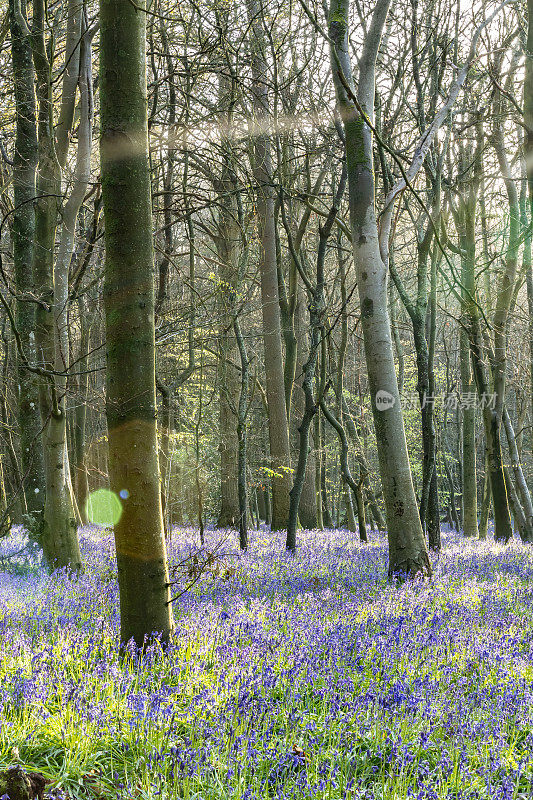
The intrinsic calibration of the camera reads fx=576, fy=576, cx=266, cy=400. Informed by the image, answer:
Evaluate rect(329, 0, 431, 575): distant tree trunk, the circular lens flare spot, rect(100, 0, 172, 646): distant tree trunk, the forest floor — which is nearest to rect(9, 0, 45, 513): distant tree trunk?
the forest floor

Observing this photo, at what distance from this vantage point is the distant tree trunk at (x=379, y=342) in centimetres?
628

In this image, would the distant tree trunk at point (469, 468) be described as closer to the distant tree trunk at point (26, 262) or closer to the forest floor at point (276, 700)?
the forest floor at point (276, 700)

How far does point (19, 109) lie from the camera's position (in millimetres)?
8602

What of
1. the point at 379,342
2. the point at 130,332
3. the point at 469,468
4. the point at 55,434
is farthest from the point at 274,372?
the point at 130,332

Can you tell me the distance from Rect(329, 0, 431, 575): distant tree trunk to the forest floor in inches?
44.8

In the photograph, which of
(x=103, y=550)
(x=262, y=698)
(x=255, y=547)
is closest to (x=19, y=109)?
(x=103, y=550)

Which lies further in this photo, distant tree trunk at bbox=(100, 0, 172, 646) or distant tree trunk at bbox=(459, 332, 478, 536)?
distant tree trunk at bbox=(459, 332, 478, 536)

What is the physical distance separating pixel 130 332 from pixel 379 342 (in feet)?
11.7

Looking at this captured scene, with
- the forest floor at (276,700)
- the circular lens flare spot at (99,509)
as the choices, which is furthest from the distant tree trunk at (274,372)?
the forest floor at (276,700)

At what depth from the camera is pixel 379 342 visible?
6406mm

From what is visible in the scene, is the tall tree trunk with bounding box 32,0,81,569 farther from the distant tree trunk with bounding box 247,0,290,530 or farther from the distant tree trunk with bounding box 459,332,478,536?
the distant tree trunk with bounding box 459,332,478,536

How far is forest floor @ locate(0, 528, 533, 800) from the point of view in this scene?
2432 mm

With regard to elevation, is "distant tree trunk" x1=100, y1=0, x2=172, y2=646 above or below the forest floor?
above

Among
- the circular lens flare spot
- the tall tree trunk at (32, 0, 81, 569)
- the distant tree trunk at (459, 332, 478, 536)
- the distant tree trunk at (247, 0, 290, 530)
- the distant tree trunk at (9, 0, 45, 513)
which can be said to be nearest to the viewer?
the tall tree trunk at (32, 0, 81, 569)
